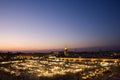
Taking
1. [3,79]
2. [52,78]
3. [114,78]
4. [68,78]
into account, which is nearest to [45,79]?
[52,78]

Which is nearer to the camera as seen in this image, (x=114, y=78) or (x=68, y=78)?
(x=114, y=78)

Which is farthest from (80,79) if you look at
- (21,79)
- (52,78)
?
(21,79)

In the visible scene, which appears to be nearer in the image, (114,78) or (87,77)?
(114,78)

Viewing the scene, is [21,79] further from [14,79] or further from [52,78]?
[52,78]

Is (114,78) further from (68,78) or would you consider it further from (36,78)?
(36,78)

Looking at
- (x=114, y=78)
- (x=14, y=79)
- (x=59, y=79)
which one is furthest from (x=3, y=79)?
(x=114, y=78)

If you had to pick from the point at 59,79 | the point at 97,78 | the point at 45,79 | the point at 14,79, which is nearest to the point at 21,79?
the point at 14,79

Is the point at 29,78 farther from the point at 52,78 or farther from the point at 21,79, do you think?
the point at 52,78

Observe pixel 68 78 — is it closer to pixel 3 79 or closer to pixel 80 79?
pixel 80 79
